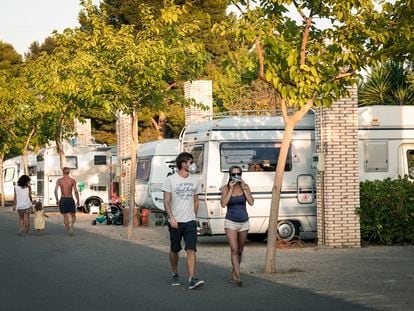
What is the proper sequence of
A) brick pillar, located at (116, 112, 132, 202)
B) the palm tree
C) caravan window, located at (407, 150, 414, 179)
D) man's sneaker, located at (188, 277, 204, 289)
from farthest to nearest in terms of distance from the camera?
brick pillar, located at (116, 112, 132, 202)
the palm tree
caravan window, located at (407, 150, 414, 179)
man's sneaker, located at (188, 277, 204, 289)

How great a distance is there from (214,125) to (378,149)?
13.7ft

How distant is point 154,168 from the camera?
3450 centimetres

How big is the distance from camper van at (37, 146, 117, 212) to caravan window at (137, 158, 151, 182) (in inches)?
348

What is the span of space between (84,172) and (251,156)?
81.1 ft

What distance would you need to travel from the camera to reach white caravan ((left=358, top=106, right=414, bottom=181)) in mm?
24453

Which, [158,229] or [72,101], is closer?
[158,229]

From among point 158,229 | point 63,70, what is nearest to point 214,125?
point 158,229

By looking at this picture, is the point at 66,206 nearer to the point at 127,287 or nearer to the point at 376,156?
the point at 376,156

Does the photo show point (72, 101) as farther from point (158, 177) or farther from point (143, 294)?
point (143, 294)

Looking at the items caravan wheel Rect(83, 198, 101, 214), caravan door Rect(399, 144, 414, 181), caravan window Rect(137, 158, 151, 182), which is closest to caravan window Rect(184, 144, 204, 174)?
caravan door Rect(399, 144, 414, 181)

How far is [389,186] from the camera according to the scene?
22.7 meters

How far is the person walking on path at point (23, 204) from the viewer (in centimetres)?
2834

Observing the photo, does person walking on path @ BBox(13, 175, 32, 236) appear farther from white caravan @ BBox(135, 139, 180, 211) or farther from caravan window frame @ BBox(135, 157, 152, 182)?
caravan window frame @ BBox(135, 157, 152, 182)

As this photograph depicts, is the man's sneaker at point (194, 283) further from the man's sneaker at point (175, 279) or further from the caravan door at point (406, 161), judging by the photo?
the caravan door at point (406, 161)
